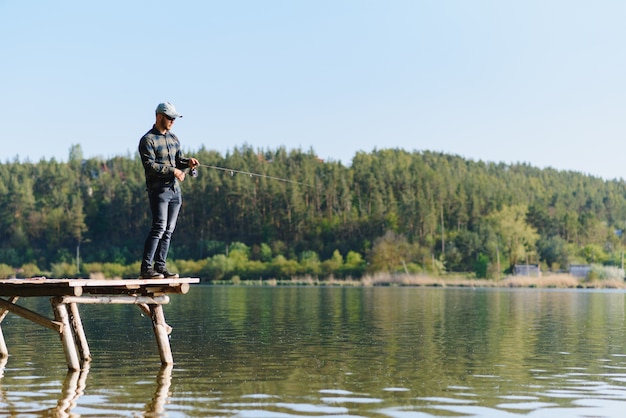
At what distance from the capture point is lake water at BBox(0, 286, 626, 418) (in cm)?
1373

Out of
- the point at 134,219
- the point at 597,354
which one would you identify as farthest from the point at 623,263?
the point at 597,354

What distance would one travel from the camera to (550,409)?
1380cm

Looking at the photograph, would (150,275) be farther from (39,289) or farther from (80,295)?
(39,289)

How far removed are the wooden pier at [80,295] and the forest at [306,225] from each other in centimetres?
10655

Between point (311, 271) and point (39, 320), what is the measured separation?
112m

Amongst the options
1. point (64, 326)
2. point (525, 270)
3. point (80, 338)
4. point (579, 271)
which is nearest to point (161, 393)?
point (64, 326)

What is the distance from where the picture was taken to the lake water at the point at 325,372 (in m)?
13.7

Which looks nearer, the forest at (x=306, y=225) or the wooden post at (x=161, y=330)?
the wooden post at (x=161, y=330)

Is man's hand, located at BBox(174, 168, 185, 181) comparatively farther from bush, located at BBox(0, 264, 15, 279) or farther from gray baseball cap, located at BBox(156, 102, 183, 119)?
bush, located at BBox(0, 264, 15, 279)

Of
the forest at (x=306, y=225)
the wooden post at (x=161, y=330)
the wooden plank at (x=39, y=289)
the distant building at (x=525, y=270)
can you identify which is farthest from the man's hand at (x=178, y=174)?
the forest at (x=306, y=225)

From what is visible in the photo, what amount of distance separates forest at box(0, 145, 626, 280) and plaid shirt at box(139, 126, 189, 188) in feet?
355

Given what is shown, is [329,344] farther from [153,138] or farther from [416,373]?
[153,138]

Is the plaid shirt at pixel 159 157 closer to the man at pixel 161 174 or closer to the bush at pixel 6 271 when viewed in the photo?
the man at pixel 161 174

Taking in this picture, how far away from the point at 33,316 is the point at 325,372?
518 centimetres
